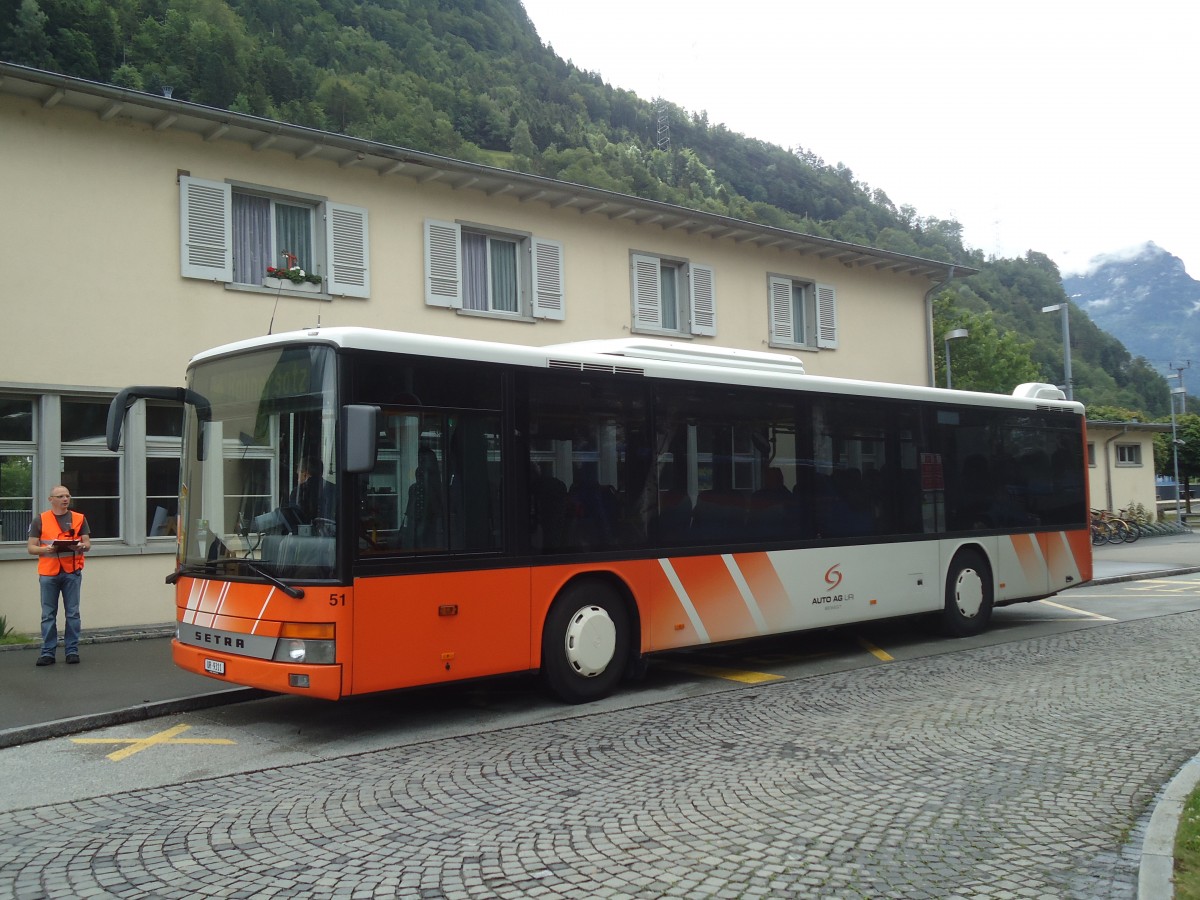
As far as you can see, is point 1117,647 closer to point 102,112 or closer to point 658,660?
point 658,660

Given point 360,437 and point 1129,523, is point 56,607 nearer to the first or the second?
point 360,437

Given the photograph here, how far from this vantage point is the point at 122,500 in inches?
520

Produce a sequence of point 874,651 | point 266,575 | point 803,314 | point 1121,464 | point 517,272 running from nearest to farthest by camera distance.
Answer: point 266,575
point 874,651
point 517,272
point 803,314
point 1121,464

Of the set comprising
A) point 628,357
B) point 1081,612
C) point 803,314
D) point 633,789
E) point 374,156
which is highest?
point 374,156

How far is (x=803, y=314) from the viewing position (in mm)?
22672

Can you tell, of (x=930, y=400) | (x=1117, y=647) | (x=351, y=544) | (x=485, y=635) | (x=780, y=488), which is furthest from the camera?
(x=930, y=400)

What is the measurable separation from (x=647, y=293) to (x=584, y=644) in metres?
11.6

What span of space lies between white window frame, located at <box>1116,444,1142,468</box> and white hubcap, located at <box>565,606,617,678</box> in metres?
36.7

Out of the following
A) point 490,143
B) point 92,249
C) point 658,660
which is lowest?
point 658,660

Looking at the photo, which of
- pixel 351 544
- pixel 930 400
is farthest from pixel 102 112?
pixel 930 400

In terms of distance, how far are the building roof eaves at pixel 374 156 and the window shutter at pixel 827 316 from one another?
0.77 metres

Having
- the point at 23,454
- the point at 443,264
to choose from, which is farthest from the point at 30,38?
the point at 23,454

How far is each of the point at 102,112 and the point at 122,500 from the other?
16.1 feet

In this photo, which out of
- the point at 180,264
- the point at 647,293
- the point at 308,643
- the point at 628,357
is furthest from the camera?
the point at 647,293
